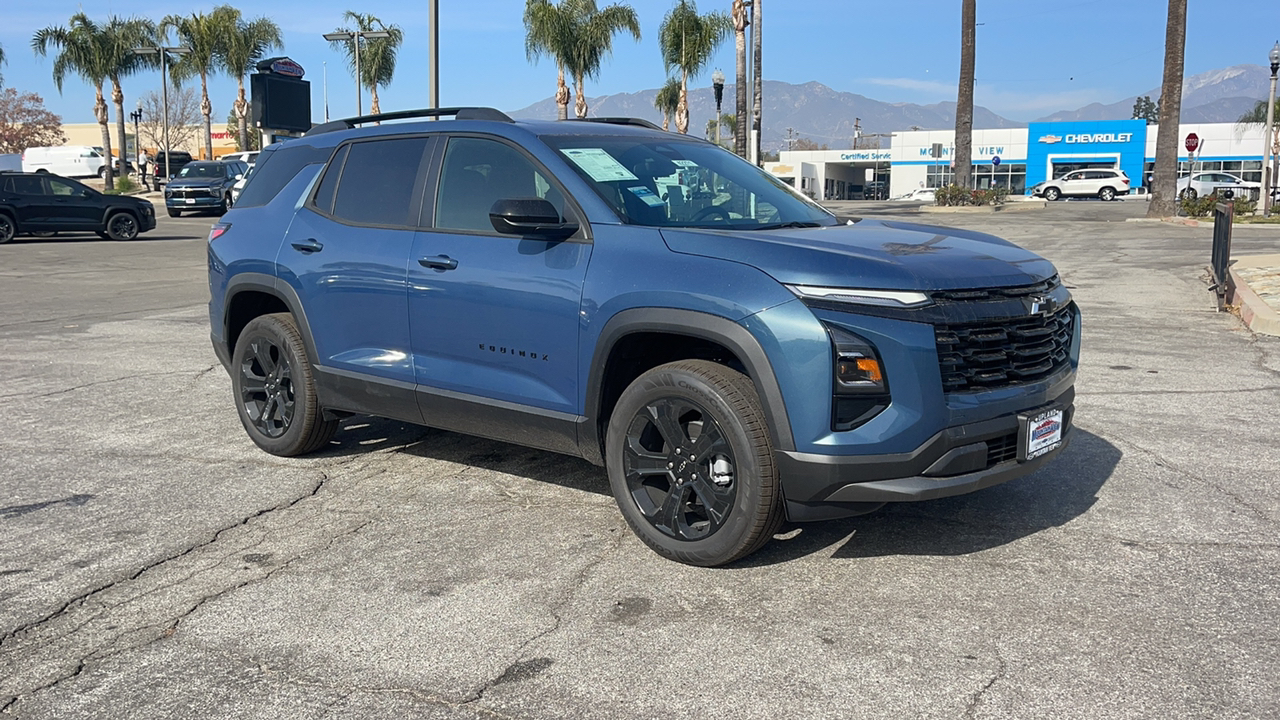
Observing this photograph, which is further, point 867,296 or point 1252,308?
point 1252,308

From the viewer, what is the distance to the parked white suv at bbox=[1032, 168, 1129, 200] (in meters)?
56.1

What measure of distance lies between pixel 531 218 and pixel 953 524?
2.33 m

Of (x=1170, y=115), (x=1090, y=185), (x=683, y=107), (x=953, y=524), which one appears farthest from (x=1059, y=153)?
(x=953, y=524)

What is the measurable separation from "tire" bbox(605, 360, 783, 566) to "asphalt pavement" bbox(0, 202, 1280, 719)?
0.17 metres

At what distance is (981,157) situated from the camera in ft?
262

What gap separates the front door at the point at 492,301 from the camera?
185 inches

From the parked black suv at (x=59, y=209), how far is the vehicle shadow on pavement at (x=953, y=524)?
24698 millimetres

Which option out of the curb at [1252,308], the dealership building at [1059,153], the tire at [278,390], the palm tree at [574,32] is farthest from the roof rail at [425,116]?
the dealership building at [1059,153]

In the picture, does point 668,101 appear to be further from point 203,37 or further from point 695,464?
point 695,464

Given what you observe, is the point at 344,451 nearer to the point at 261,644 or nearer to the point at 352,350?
the point at 352,350

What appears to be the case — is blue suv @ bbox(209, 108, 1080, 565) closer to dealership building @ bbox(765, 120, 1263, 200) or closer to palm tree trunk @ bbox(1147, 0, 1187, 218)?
palm tree trunk @ bbox(1147, 0, 1187, 218)

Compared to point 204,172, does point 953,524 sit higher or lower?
lower

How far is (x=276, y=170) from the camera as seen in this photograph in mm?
6379

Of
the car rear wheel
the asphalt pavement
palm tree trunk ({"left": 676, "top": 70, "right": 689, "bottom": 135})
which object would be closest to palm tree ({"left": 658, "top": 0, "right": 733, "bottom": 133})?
palm tree trunk ({"left": 676, "top": 70, "right": 689, "bottom": 135})
